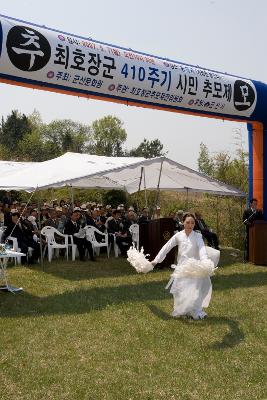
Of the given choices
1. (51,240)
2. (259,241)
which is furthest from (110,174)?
(259,241)

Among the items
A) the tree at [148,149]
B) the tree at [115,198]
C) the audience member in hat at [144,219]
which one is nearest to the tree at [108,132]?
the tree at [148,149]

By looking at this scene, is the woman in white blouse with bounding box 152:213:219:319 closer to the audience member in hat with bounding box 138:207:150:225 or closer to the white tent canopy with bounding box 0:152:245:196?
the white tent canopy with bounding box 0:152:245:196

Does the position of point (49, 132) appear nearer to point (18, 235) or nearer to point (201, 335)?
point (18, 235)

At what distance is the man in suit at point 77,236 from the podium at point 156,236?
154 cm

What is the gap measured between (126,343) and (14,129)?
210ft

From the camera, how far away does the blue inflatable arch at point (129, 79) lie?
878cm

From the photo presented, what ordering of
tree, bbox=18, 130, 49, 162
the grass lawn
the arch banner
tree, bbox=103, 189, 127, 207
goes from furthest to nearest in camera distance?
tree, bbox=18, 130, 49, 162, tree, bbox=103, 189, 127, 207, the arch banner, the grass lawn

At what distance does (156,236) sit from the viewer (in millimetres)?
11906

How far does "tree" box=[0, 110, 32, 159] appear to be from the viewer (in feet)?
216

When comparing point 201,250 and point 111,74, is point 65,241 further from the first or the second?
point 201,250

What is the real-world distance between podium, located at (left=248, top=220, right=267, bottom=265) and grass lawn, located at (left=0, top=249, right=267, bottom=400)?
2.41m

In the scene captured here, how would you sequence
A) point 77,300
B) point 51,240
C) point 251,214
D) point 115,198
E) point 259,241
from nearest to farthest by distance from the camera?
point 77,300 < point 259,241 < point 251,214 < point 51,240 < point 115,198

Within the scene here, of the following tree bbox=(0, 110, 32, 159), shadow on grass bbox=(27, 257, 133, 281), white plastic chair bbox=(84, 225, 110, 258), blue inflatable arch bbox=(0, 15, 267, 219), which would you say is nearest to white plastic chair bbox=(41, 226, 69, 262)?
shadow on grass bbox=(27, 257, 133, 281)

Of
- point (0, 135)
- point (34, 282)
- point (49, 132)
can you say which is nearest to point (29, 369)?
point (34, 282)
